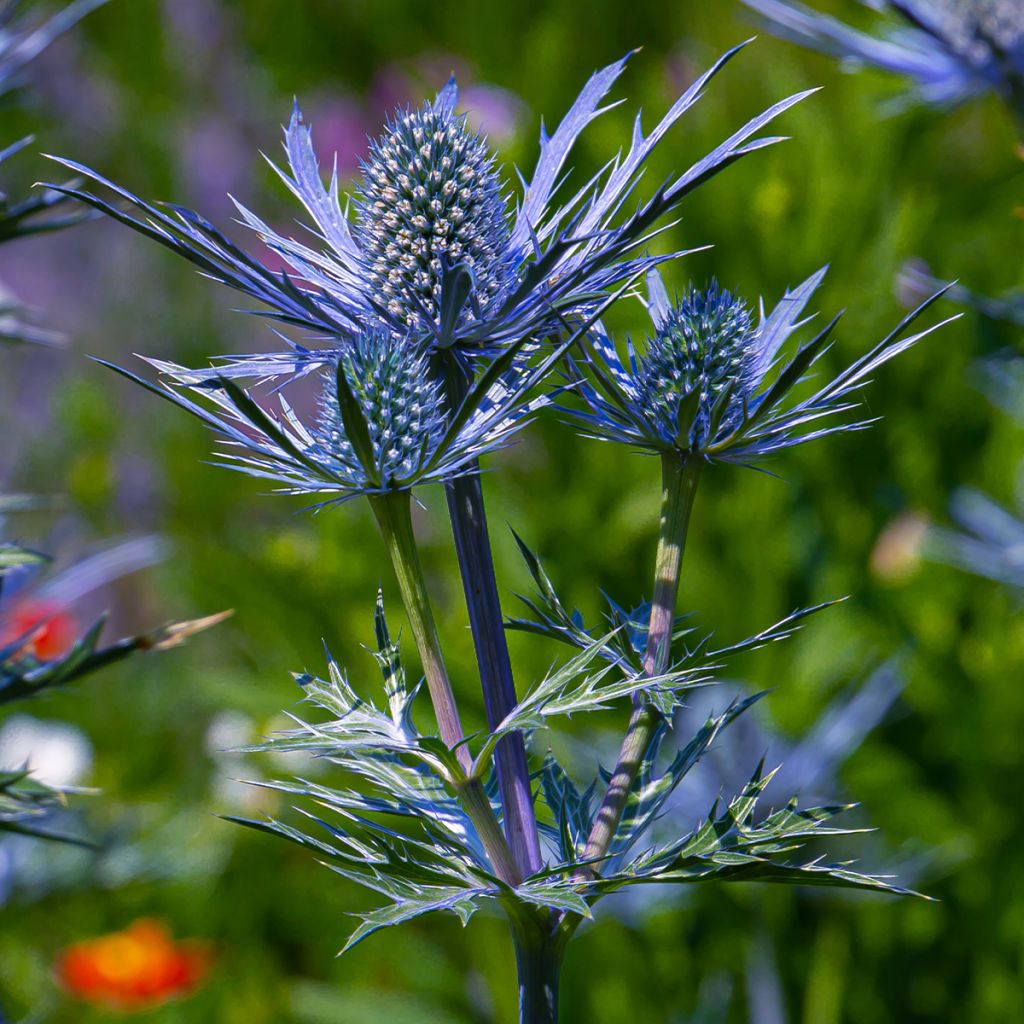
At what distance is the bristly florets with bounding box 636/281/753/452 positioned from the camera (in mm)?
308

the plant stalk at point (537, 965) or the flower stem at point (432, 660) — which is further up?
the flower stem at point (432, 660)

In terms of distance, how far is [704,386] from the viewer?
0.30 meters

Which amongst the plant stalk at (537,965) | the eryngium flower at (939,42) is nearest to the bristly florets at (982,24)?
the eryngium flower at (939,42)

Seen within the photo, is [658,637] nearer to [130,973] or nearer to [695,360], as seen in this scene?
[695,360]

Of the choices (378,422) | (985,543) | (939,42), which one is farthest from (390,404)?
(985,543)

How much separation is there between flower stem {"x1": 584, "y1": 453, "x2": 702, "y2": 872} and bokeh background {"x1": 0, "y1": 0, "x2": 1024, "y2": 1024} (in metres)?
0.54

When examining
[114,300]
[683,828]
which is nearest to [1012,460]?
[683,828]

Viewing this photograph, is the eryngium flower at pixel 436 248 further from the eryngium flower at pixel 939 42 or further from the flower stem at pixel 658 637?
the eryngium flower at pixel 939 42

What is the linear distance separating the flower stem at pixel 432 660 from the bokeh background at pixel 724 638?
529 millimetres

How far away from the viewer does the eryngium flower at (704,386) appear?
0.29 m

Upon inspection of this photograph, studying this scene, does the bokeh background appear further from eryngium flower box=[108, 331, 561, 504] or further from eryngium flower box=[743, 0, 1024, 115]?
eryngium flower box=[108, 331, 561, 504]

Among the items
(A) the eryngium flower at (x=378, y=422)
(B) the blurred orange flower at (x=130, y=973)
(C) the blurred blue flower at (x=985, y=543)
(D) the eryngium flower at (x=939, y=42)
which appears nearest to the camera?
(A) the eryngium flower at (x=378, y=422)

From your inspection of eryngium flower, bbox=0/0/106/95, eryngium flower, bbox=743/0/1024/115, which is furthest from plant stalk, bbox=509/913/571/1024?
eryngium flower, bbox=743/0/1024/115

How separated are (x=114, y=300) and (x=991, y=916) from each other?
6.63ft
